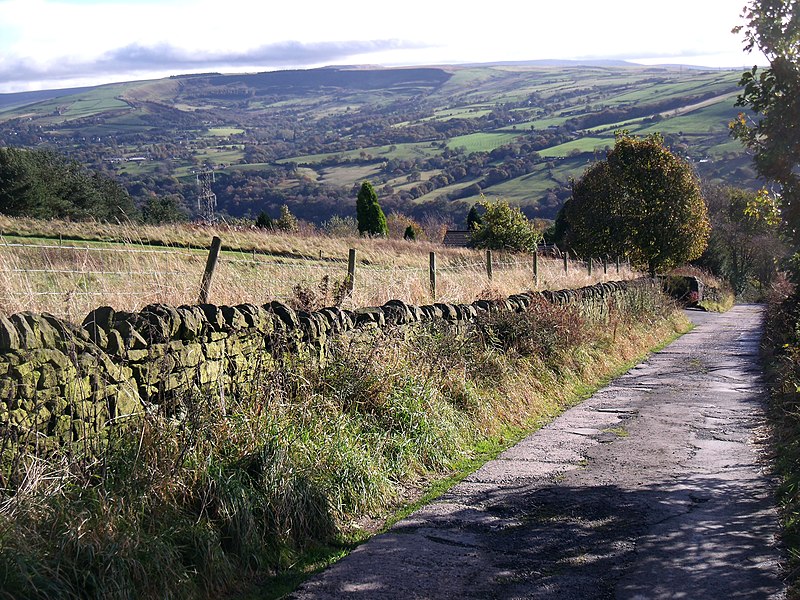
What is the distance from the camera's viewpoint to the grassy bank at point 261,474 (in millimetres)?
5023

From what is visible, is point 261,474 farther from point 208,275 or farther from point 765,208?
point 765,208

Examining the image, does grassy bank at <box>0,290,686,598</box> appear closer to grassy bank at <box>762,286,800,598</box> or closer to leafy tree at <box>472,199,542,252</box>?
grassy bank at <box>762,286,800,598</box>

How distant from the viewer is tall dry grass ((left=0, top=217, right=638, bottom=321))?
8125 mm

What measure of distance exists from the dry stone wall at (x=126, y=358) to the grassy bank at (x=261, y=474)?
154 millimetres

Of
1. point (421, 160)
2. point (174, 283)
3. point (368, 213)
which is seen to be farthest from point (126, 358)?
point (421, 160)

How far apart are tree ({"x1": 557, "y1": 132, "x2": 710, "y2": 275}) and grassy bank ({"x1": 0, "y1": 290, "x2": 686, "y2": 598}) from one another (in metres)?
28.0

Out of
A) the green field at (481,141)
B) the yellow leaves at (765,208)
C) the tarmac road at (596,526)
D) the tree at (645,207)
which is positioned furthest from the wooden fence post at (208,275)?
the green field at (481,141)

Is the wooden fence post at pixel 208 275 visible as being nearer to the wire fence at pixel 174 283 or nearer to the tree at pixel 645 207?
the wire fence at pixel 174 283

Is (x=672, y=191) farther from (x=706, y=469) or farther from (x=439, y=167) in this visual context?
(x=439, y=167)

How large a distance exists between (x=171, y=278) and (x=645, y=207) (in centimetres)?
3053

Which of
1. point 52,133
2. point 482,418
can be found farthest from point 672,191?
point 52,133

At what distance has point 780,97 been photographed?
9734mm

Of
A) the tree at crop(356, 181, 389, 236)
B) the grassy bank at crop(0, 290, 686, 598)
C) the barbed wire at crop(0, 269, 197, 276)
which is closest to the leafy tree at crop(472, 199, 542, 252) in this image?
the tree at crop(356, 181, 389, 236)

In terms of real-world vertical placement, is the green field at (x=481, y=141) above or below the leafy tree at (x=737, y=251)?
above
